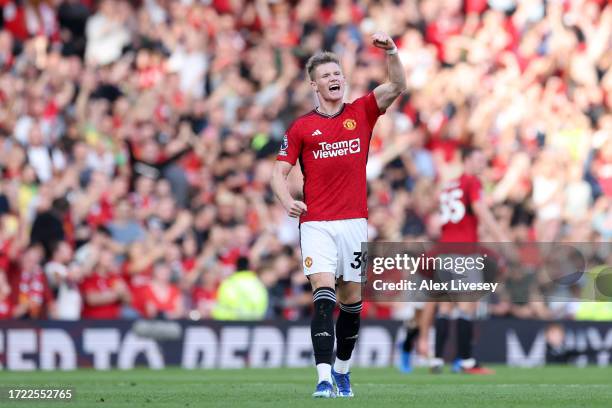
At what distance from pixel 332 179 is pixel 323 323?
109cm

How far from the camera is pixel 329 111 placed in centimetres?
1065

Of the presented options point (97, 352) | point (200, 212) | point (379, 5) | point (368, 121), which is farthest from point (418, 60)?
point (368, 121)

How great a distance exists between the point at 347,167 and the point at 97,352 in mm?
7857

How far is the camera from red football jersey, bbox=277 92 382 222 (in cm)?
1048

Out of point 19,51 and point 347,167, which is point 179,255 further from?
point 347,167

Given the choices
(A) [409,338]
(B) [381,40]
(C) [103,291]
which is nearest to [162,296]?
(C) [103,291]

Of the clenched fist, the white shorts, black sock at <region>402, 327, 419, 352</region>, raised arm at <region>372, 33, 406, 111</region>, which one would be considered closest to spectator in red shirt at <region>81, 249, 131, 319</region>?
black sock at <region>402, 327, 419, 352</region>

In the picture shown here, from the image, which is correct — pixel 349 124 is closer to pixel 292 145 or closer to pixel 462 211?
pixel 292 145

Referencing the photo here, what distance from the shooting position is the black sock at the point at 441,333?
56.1ft

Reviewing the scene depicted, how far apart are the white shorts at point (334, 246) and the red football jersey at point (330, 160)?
62mm

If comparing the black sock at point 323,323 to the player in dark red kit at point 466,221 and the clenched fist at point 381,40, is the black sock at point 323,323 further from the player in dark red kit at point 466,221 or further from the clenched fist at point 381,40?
the player in dark red kit at point 466,221

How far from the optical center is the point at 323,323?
10281 mm

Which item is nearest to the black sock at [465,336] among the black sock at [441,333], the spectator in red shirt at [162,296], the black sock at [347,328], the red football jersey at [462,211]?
the black sock at [441,333]

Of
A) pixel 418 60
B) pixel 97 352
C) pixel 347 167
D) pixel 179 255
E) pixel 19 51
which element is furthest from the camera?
pixel 418 60
